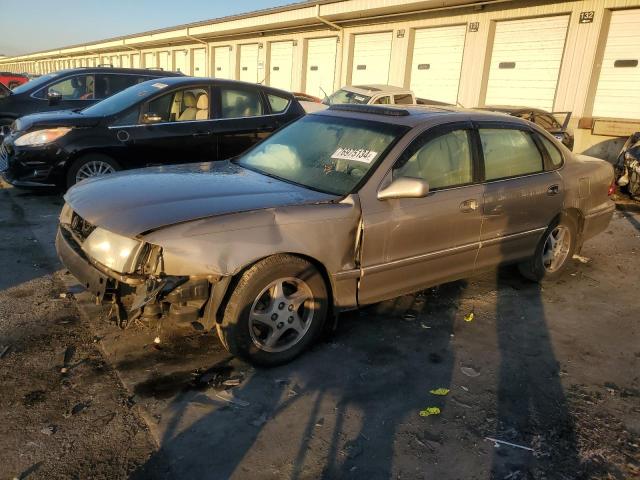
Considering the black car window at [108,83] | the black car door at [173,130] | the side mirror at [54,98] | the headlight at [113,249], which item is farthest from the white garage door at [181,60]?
the headlight at [113,249]

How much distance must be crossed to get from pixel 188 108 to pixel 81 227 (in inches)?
159

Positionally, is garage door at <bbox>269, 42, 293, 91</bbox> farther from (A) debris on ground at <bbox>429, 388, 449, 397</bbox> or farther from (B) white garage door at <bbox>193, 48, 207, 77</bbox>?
(A) debris on ground at <bbox>429, 388, 449, 397</bbox>

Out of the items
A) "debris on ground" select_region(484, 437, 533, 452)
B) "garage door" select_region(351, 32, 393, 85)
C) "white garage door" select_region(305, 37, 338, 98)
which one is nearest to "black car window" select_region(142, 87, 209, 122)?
"debris on ground" select_region(484, 437, 533, 452)

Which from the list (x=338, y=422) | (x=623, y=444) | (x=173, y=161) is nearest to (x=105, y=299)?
(x=338, y=422)

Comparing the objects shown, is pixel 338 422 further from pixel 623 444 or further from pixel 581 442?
pixel 623 444

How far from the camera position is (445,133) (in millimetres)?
3965

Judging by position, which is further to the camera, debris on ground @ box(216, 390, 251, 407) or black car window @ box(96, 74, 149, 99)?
black car window @ box(96, 74, 149, 99)

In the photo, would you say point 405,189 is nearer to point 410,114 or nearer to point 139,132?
point 410,114

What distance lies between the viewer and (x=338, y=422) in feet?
9.19

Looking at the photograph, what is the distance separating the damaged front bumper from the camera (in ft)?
9.45

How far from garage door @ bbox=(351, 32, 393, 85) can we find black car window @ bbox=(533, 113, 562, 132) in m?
7.24

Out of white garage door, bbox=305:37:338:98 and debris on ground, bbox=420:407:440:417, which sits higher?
white garage door, bbox=305:37:338:98

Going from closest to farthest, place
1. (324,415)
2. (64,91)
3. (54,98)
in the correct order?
(324,415)
(54,98)
(64,91)

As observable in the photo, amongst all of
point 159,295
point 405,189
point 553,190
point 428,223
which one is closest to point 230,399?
point 159,295
